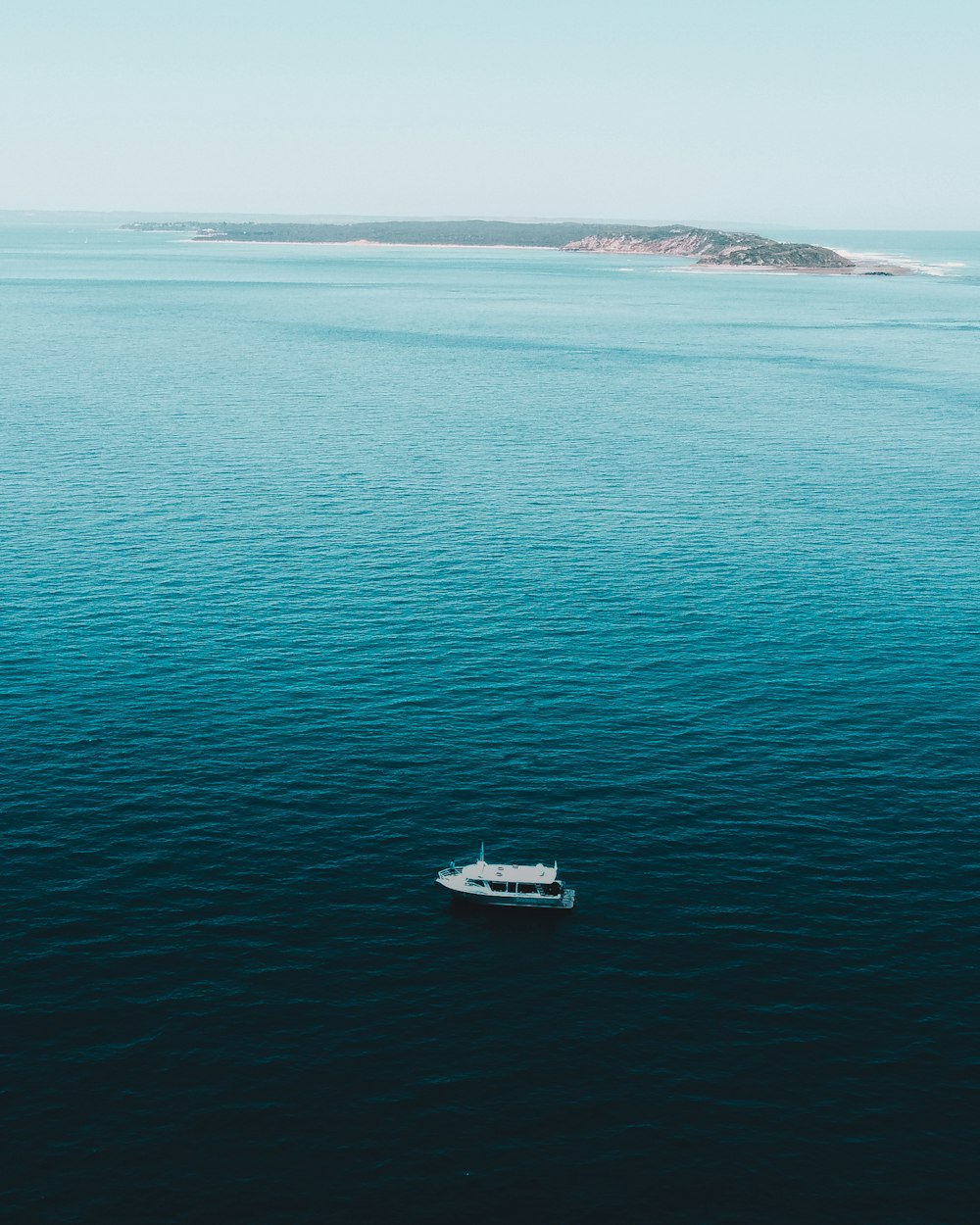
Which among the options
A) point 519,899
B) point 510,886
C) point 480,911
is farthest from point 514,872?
point 480,911

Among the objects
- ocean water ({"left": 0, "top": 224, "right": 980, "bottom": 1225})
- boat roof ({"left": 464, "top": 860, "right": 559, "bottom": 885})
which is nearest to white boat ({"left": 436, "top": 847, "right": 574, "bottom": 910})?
boat roof ({"left": 464, "top": 860, "right": 559, "bottom": 885})

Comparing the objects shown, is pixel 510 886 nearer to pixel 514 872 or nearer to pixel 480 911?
pixel 514 872

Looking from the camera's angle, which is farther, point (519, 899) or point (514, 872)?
point (514, 872)

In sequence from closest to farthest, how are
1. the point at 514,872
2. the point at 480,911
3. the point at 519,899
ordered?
the point at 519,899 → the point at 514,872 → the point at 480,911

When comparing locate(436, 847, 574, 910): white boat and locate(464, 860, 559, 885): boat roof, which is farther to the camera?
locate(464, 860, 559, 885): boat roof

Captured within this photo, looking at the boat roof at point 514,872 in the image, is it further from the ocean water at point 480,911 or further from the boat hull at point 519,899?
the ocean water at point 480,911

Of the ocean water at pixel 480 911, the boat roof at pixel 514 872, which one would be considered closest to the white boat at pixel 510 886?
the boat roof at pixel 514 872

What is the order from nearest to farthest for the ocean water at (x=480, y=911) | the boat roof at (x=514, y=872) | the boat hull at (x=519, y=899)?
1. the ocean water at (x=480, y=911)
2. the boat hull at (x=519, y=899)
3. the boat roof at (x=514, y=872)

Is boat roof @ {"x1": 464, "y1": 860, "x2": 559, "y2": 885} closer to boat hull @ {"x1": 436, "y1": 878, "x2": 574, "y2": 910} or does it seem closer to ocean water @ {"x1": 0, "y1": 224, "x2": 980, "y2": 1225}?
boat hull @ {"x1": 436, "y1": 878, "x2": 574, "y2": 910}
